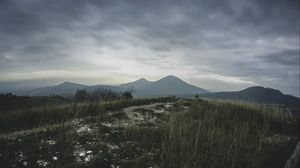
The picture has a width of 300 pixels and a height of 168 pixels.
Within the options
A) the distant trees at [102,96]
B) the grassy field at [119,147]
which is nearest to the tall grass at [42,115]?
the grassy field at [119,147]

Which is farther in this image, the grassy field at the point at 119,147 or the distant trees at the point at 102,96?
the distant trees at the point at 102,96

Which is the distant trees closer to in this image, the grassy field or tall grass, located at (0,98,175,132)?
tall grass, located at (0,98,175,132)

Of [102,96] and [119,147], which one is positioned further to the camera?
[102,96]

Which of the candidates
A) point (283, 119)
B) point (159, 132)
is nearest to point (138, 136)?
point (159, 132)

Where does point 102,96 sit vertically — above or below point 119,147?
above

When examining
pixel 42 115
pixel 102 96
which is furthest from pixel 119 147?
pixel 102 96

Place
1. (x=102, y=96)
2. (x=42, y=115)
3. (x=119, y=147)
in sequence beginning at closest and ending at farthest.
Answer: (x=119, y=147) < (x=42, y=115) < (x=102, y=96)

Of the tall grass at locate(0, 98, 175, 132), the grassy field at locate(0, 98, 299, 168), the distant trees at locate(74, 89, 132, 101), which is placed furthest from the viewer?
the distant trees at locate(74, 89, 132, 101)

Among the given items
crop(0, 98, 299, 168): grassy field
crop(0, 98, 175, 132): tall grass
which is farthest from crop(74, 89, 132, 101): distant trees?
crop(0, 98, 299, 168): grassy field

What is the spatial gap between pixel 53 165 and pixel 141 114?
23.7 ft

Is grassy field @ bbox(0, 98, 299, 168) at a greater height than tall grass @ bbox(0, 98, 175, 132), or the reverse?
tall grass @ bbox(0, 98, 175, 132)

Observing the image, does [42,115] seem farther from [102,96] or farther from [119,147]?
[102,96]

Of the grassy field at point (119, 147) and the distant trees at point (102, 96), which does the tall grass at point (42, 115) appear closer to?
the grassy field at point (119, 147)

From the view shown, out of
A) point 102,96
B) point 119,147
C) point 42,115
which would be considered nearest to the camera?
point 119,147
